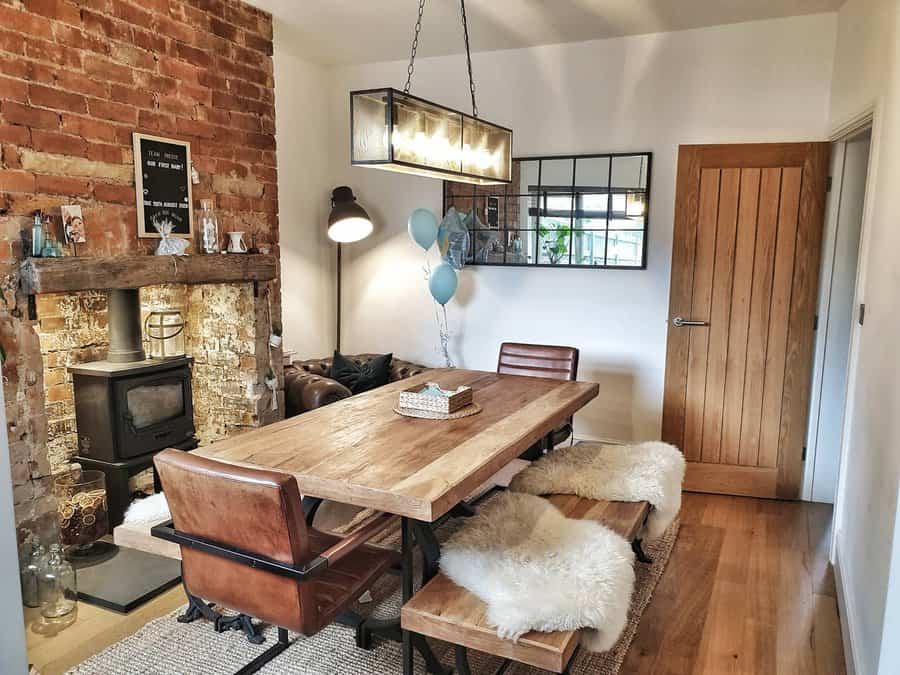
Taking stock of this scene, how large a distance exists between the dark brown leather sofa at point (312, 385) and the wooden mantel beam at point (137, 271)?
0.70 meters

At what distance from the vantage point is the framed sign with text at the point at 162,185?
3.20m

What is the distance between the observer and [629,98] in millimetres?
4105

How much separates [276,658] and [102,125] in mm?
2412

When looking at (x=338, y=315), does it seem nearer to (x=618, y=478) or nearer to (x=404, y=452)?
(x=618, y=478)

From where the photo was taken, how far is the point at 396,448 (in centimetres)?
222

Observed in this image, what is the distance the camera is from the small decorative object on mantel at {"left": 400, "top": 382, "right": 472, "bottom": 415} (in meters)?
2.68

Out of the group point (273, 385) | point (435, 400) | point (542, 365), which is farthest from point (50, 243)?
point (542, 365)

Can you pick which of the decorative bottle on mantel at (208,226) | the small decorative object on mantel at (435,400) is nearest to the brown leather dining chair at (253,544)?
the small decorative object on mantel at (435,400)

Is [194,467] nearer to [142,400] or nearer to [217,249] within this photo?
[142,400]

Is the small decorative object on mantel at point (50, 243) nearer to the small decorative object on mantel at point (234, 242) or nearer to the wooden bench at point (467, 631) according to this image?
the small decorative object on mantel at point (234, 242)

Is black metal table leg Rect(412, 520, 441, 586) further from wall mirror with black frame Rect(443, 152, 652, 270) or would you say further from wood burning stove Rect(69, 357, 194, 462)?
wall mirror with black frame Rect(443, 152, 652, 270)

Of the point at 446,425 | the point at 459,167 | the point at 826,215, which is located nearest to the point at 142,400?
the point at 446,425

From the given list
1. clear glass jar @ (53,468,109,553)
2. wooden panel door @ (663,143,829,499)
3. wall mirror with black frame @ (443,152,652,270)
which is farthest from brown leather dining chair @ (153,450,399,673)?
wall mirror with black frame @ (443,152,652,270)

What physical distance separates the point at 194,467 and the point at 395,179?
3.45m
